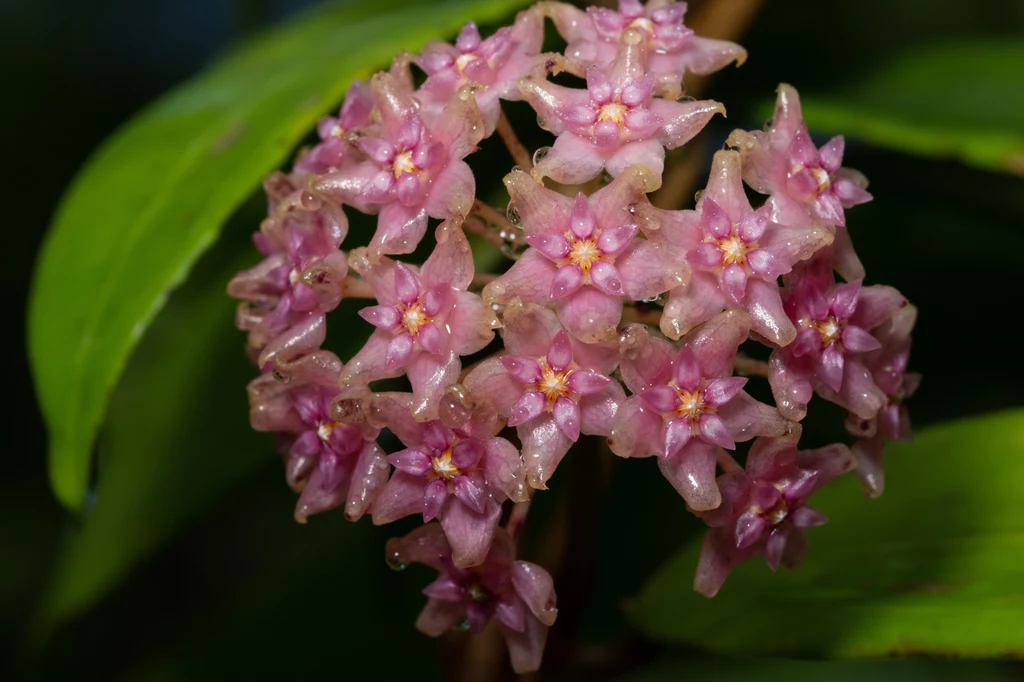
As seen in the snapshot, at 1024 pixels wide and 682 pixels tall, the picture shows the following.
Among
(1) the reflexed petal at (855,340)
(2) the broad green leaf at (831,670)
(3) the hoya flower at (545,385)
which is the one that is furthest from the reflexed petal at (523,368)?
(2) the broad green leaf at (831,670)

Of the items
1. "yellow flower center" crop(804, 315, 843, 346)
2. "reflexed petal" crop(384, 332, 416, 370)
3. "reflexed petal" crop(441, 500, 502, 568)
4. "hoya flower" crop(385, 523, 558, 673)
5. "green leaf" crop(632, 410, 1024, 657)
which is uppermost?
"reflexed petal" crop(384, 332, 416, 370)

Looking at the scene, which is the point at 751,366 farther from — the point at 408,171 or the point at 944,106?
the point at 944,106

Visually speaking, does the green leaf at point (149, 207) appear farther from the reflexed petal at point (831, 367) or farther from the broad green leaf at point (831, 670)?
the broad green leaf at point (831, 670)

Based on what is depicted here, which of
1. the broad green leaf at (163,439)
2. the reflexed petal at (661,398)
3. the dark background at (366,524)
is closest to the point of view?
the reflexed petal at (661,398)

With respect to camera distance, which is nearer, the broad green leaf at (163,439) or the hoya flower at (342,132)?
the hoya flower at (342,132)

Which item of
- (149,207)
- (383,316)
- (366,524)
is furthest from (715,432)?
(366,524)

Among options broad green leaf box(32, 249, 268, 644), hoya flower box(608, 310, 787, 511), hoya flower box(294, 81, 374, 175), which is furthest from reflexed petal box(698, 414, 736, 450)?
broad green leaf box(32, 249, 268, 644)

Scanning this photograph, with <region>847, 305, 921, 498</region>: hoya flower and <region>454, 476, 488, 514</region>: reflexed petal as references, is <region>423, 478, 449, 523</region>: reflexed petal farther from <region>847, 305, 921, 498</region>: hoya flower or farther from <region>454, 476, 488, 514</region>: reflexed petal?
<region>847, 305, 921, 498</region>: hoya flower
